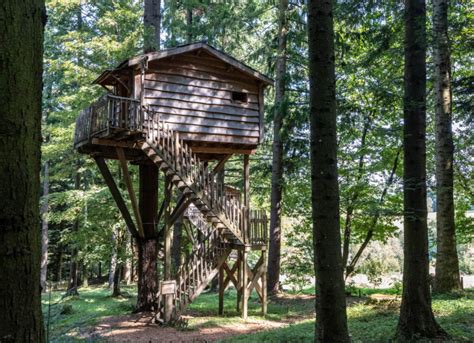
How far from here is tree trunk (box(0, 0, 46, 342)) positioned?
6.37 feet

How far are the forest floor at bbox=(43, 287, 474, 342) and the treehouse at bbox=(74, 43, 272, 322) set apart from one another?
843 millimetres

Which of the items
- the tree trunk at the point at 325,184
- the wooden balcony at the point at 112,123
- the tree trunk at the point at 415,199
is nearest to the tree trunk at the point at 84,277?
the wooden balcony at the point at 112,123

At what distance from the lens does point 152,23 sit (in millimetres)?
15492

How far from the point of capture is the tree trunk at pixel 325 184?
5465 mm

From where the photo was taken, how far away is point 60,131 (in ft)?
60.0

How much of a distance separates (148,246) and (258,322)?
14.7 ft

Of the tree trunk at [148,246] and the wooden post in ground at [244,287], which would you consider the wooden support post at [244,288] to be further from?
the tree trunk at [148,246]

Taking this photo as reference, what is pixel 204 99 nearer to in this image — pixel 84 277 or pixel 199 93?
pixel 199 93

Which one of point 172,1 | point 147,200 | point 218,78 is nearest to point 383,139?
point 218,78

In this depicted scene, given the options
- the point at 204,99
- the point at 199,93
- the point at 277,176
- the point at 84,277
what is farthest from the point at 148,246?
the point at 84,277

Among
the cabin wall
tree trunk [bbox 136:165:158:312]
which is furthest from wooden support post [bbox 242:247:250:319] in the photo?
the cabin wall

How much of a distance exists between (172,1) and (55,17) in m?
8.17

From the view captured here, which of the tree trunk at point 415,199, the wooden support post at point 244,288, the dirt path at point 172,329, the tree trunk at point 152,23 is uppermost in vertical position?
the tree trunk at point 152,23

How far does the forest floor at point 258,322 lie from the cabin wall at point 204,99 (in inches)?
220
